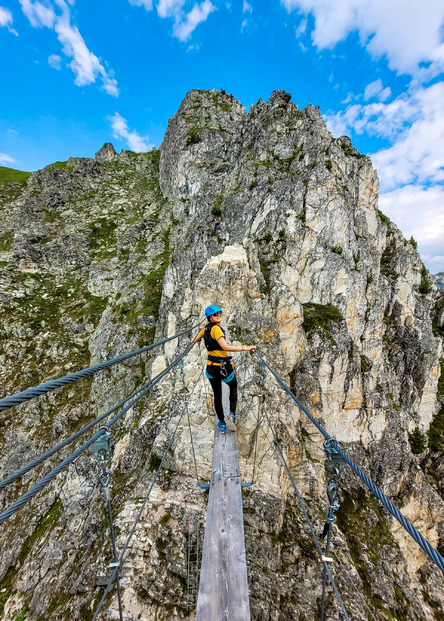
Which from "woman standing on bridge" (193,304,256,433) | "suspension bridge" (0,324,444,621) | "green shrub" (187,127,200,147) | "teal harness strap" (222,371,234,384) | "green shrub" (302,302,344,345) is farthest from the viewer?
"green shrub" (187,127,200,147)

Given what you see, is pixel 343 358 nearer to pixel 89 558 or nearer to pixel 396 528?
pixel 396 528

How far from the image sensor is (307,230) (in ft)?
80.8

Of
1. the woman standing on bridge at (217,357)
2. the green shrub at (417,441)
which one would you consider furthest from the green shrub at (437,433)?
the woman standing on bridge at (217,357)

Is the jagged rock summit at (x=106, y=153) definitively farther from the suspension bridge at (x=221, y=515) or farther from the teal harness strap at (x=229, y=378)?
the suspension bridge at (x=221, y=515)

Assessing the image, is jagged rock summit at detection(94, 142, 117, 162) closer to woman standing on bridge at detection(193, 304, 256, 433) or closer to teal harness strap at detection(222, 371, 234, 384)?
woman standing on bridge at detection(193, 304, 256, 433)

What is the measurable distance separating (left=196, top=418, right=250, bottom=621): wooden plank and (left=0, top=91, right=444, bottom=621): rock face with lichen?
12.8 ft

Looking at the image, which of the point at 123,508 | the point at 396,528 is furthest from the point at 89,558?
the point at 396,528

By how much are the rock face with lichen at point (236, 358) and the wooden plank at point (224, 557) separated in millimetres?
3910

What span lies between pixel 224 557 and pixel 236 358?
32.9 ft

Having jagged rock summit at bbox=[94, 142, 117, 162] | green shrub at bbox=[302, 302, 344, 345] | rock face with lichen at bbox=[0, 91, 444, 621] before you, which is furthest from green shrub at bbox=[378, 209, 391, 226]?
jagged rock summit at bbox=[94, 142, 117, 162]

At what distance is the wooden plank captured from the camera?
3217 millimetres

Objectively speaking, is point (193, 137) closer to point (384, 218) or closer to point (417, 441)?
point (384, 218)

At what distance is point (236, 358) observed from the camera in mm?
13664

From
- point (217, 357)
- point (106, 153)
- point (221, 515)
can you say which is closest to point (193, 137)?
point (106, 153)
